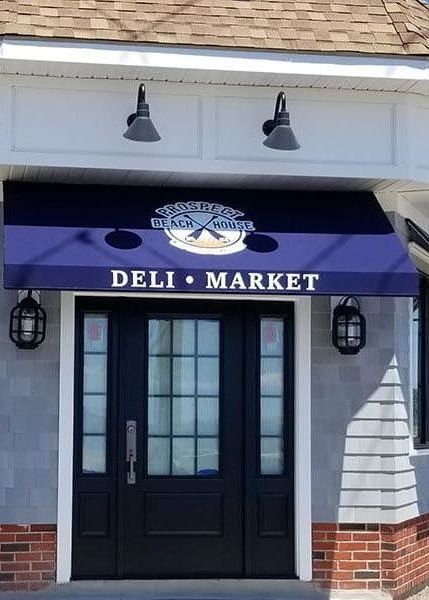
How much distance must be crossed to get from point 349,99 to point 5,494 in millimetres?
4148

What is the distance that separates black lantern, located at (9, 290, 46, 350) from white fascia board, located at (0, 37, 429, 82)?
1.85 m

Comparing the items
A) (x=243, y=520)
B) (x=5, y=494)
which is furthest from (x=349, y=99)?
(x=5, y=494)

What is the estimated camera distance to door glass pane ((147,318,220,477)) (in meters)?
8.66

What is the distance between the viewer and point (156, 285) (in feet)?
25.1

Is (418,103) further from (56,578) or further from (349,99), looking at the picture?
(56,578)

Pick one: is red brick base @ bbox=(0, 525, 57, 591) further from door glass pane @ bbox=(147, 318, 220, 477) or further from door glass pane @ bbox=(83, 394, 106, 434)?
door glass pane @ bbox=(147, 318, 220, 477)

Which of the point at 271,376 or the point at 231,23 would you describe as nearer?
the point at 231,23

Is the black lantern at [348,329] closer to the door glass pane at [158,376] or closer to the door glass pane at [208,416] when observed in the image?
the door glass pane at [208,416]

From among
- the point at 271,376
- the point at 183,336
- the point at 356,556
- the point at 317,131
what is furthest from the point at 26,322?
the point at 356,556

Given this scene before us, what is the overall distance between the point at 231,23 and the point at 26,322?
284cm

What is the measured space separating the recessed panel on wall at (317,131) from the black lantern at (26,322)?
1873 millimetres

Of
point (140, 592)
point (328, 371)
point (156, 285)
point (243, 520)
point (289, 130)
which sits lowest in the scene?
point (140, 592)

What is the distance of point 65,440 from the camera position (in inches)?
329

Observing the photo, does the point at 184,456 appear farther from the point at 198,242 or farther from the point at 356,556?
the point at 198,242
